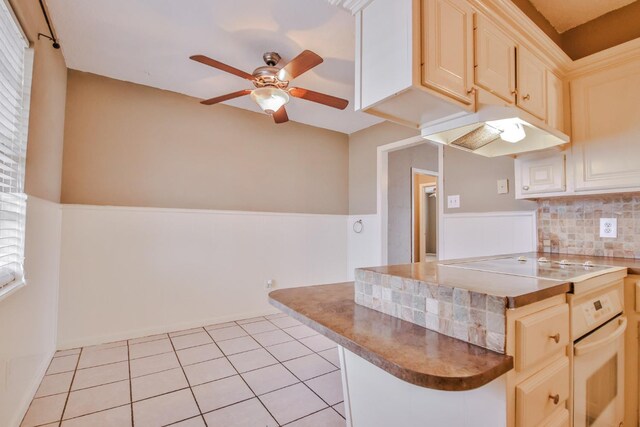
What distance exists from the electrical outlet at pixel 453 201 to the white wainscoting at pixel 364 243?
3.31 feet

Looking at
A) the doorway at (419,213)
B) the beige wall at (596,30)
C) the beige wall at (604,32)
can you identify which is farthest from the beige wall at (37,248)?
the doorway at (419,213)

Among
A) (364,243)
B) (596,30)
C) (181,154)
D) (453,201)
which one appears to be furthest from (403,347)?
(364,243)

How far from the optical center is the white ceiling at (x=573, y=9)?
6.52 feet

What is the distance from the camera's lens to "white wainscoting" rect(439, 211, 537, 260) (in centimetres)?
235

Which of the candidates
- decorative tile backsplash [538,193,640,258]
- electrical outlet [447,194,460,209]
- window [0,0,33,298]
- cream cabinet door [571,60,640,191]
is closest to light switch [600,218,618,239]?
decorative tile backsplash [538,193,640,258]

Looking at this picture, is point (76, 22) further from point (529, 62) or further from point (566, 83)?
point (566, 83)

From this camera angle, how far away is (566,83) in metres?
2.00

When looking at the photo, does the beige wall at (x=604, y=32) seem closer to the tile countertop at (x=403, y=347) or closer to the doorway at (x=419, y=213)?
the doorway at (x=419, y=213)

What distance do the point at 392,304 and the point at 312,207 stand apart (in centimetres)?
299

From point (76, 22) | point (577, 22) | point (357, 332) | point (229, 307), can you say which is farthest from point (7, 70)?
point (577, 22)

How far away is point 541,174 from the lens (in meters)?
2.04

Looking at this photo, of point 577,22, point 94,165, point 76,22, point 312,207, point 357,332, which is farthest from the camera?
point 312,207

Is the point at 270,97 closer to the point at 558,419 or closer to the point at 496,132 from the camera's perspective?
the point at 496,132

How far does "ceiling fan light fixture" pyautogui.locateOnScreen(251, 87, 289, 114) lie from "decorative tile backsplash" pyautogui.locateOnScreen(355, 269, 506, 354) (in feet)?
5.44
